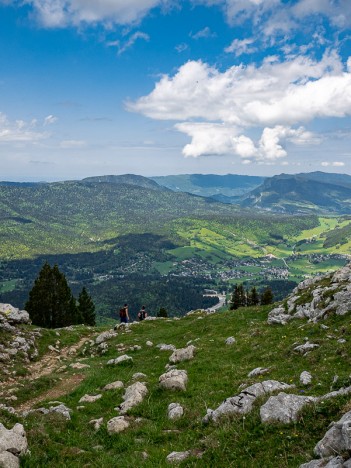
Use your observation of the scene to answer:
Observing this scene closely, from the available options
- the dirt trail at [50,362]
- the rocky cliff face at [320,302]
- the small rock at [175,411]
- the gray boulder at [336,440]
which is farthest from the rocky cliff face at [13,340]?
the gray boulder at [336,440]

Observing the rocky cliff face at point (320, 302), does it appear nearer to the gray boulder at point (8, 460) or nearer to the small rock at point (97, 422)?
the small rock at point (97, 422)

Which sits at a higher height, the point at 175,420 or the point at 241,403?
the point at 241,403

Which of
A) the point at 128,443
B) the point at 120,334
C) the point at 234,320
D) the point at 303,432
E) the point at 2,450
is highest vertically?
the point at 303,432

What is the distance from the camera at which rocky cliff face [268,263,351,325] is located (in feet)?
102

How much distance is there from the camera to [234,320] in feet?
141

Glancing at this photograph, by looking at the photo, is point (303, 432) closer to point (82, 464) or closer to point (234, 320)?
point (82, 464)

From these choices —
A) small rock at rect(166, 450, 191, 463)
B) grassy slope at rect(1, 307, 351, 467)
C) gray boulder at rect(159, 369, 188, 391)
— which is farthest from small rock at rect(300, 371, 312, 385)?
gray boulder at rect(159, 369, 188, 391)

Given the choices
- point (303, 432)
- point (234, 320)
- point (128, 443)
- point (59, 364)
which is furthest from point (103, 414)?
point (234, 320)

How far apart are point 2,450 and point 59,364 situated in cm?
2316

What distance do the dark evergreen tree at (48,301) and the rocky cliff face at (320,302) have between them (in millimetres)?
48343

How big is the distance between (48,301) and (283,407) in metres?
65.5

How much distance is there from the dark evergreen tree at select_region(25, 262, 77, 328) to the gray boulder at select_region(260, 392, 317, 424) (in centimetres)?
6372

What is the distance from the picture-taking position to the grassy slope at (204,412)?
495 inches

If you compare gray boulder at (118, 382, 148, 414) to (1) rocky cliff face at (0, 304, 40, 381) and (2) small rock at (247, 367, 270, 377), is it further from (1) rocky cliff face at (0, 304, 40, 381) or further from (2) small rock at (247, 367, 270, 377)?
(1) rocky cliff face at (0, 304, 40, 381)
